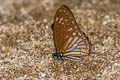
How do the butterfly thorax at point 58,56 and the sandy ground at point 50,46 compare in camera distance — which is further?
the butterfly thorax at point 58,56

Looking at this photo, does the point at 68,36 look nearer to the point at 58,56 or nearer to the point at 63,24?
the point at 63,24

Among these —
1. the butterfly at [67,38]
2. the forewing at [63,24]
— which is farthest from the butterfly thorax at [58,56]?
the forewing at [63,24]

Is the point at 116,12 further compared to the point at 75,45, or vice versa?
the point at 116,12

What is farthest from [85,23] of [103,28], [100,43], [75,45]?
[75,45]

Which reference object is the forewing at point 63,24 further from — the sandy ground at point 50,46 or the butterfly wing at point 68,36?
the sandy ground at point 50,46

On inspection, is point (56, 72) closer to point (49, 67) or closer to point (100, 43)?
point (49, 67)

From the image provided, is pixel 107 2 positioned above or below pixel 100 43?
above

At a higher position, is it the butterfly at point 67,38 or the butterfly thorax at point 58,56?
the butterfly at point 67,38

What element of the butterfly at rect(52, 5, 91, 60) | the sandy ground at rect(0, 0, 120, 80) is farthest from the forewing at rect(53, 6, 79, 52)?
the sandy ground at rect(0, 0, 120, 80)
